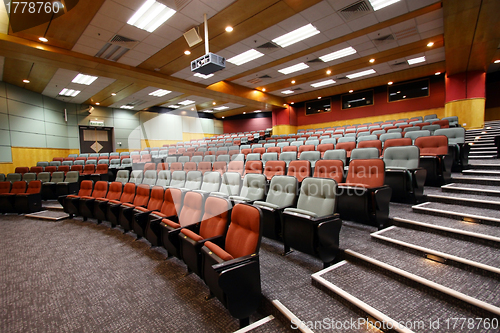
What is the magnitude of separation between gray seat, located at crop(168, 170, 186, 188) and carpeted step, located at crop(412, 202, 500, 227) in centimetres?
299

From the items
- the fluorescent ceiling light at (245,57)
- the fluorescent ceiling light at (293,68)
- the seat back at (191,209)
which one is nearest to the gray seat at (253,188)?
the seat back at (191,209)

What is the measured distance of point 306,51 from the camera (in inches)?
211

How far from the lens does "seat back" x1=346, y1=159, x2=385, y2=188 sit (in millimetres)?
2025

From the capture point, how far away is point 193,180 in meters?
3.25

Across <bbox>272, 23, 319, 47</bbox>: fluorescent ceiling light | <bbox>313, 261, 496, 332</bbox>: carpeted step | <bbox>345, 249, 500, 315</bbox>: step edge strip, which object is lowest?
<bbox>313, 261, 496, 332</bbox>: carpeted step

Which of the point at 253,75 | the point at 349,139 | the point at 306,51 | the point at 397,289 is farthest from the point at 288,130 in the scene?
the point at 397,289

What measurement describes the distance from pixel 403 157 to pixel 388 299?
192cm

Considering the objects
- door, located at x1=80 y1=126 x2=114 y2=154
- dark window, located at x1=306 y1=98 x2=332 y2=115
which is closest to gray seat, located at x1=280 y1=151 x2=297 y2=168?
dark window, located at x1=306 y1=98 x2=332 y2=115

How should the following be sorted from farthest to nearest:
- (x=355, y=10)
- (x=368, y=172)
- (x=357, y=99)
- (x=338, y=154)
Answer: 1. (x=357, y=99)
2. (x=355, y=10)
3. (x=338, y=154)
4. (x=368, y=172)

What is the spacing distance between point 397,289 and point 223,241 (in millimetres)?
1097

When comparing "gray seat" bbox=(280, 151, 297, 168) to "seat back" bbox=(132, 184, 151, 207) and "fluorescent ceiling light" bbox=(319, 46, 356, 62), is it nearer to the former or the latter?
"seat back" bbox=(132, 184, 151, 207)

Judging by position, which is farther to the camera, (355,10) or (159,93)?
(159,93)

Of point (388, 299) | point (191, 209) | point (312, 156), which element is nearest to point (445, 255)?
point (388, 299)

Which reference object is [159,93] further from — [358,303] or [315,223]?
[358,303]
